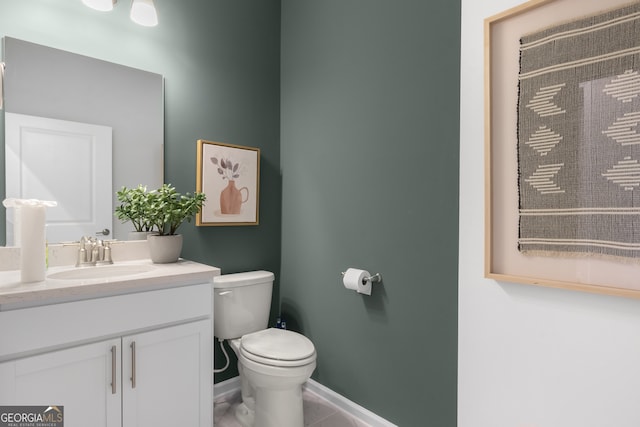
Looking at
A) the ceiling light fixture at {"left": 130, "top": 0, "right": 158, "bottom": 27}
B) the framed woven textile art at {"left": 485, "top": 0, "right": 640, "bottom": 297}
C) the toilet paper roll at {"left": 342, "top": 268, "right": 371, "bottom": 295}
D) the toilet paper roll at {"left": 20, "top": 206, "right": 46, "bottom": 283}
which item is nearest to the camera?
the framed woven textile art at {"left": 485, "top": 0, "right": 640, "bottom": 297}

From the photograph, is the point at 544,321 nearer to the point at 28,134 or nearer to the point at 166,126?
the point at 166,126

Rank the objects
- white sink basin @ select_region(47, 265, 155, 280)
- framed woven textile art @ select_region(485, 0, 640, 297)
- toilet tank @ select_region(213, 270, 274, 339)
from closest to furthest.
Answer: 1. framed woven textile art @ select_region(485, 0, 640, 297)
2. white sink basin @ select_region(47, 265, 155, 280)
3. toilet tank @ select_region(213, 270, 274, 339)

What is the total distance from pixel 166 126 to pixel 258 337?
1.31 meters

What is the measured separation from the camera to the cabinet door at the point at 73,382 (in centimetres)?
117

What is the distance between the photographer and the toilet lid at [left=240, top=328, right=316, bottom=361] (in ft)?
5.57

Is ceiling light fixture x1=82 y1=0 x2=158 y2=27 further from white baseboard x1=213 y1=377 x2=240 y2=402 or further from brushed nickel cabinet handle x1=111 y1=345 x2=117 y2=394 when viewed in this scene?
white baseboard x1=213 y1=377 x2=240 y2=402

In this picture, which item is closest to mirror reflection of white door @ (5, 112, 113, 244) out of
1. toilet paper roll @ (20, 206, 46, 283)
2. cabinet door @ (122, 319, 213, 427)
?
toilet paper roll @ (20, 206, 46, 283)

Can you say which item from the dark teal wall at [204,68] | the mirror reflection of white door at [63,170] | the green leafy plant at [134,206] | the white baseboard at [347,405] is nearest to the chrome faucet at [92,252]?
the mirror reflection of white door at [63,170]

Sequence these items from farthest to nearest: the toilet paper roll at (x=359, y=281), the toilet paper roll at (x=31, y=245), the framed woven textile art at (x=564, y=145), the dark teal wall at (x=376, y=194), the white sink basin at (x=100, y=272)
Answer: the toilet paper roll at (x=359, y=281) < the dark teal wall at (x=376, y=194) < the white sink basin at (x=100, y=272) < the toilet paper roll at (x=31, y=245) < the framed woven textile art at (x=564, y=145)

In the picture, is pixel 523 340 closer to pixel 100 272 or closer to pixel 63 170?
pixel 100 272

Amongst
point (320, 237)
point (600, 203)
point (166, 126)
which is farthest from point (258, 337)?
point (600, 203)

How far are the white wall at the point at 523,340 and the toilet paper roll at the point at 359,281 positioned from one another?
0.49 metres

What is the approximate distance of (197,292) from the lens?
5.22 ft

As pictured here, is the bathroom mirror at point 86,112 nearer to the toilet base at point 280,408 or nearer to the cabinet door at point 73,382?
the cabinet door at point 73,382
